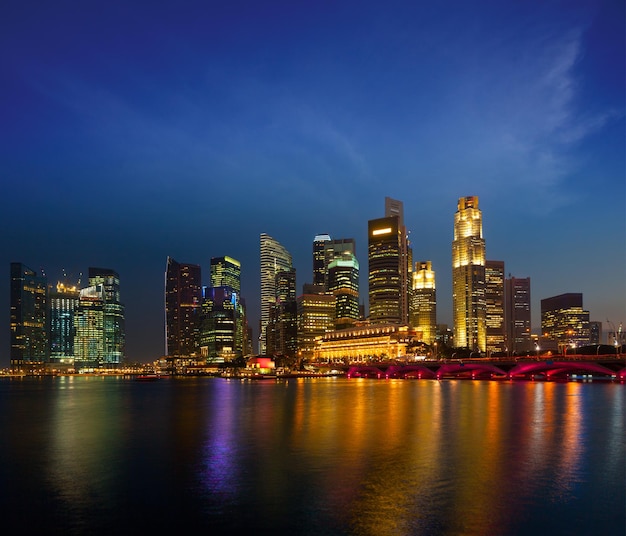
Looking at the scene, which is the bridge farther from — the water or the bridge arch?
the water

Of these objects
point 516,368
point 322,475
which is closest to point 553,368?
point 516,368

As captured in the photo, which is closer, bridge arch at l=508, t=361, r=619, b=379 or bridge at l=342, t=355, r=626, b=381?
bridge arch at l=508, t=361, r=619, b=379

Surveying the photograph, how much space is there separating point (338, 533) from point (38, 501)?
50.9 feet

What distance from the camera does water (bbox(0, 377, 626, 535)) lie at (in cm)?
2611

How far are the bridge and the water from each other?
232 ft

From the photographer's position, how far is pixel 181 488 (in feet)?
Answer: 105

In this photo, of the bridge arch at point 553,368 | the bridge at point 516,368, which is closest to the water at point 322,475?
the bridge arch at point 553,368

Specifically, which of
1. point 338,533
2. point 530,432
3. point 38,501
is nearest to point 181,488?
point 38,501

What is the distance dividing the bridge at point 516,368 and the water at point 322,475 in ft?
232

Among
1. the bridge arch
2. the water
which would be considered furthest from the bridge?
the water

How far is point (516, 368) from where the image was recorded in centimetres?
14925

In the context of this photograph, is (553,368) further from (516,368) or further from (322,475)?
(322,475)

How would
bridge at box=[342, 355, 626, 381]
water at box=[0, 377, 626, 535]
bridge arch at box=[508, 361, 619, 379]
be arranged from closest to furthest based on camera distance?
water at box=[0, 377, 626, 535] → bridge arch at box=[508, 361, 619, 379] → bridge at box=[342, 355, 626, 381]

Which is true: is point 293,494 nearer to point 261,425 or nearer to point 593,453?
point 593,453
